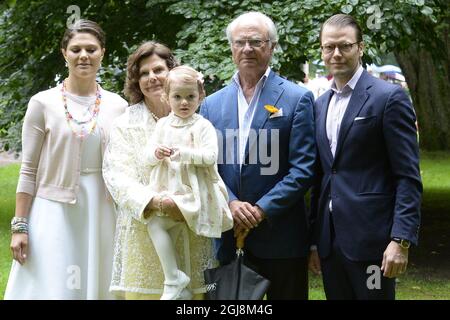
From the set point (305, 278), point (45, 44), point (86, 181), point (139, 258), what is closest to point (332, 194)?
point (305, 278)

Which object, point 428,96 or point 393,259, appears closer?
point 393,259

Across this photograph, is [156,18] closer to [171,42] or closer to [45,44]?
[171,42]

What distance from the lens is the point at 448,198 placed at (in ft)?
44.8

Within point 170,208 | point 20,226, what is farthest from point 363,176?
point 20,226

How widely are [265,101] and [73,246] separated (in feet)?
4.38

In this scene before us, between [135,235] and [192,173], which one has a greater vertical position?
[192,173]

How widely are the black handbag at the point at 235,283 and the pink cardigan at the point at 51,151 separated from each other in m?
0.90

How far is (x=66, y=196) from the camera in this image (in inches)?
173

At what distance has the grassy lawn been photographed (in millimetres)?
7582

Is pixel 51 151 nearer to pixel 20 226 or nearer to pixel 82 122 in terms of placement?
pixel 82 122

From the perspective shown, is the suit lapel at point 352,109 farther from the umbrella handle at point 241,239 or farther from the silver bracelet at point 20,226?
the silver bracelet at point 20,226

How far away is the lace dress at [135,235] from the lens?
414 centimetres

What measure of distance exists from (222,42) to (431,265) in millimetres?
3435

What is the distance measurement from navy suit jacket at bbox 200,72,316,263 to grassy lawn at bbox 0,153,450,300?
2.87 metres
